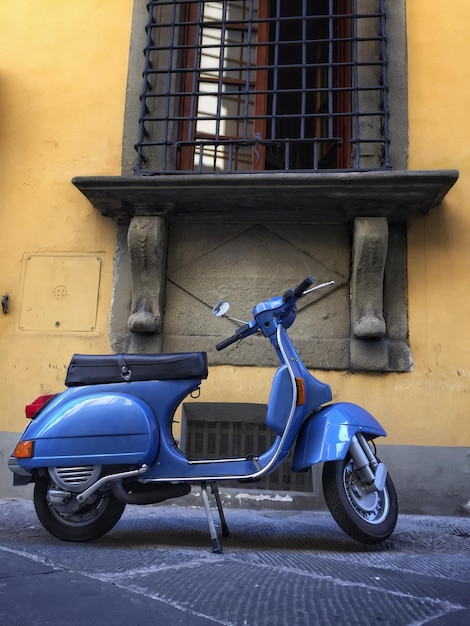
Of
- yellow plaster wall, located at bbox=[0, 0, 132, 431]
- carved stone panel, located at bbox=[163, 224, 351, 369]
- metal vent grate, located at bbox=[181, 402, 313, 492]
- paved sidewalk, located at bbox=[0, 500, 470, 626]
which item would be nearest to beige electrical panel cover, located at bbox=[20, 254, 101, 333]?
yellow plaster wall, located at bbox=[0, 0, 132, 431]

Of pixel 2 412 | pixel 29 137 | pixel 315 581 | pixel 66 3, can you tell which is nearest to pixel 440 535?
pixel 315 581

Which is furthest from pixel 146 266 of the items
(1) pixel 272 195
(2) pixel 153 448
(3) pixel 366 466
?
(3) pixel 366 466


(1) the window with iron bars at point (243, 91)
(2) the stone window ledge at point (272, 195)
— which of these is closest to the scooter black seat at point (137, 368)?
(2) the stone window ledge at point (272, 195)

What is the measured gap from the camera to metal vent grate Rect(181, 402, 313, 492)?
4508mm

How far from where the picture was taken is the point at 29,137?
517cm

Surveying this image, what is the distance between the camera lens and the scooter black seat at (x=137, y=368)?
3.07 metres

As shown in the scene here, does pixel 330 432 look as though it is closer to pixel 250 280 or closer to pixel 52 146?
pixel 250 280

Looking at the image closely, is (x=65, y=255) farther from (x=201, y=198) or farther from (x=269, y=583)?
(x=269, y=583)

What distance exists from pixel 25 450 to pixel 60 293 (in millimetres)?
2130

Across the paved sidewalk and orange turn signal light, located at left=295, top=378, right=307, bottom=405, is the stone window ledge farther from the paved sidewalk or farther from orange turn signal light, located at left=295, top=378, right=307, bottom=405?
the paved sidewalk

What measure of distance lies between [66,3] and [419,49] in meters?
3.26

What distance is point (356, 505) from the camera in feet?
9.52

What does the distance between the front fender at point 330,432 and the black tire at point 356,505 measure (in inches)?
4.2

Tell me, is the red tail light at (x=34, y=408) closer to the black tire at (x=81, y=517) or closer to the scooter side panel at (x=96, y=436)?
the scooter side panel at (x=96, y=436)
